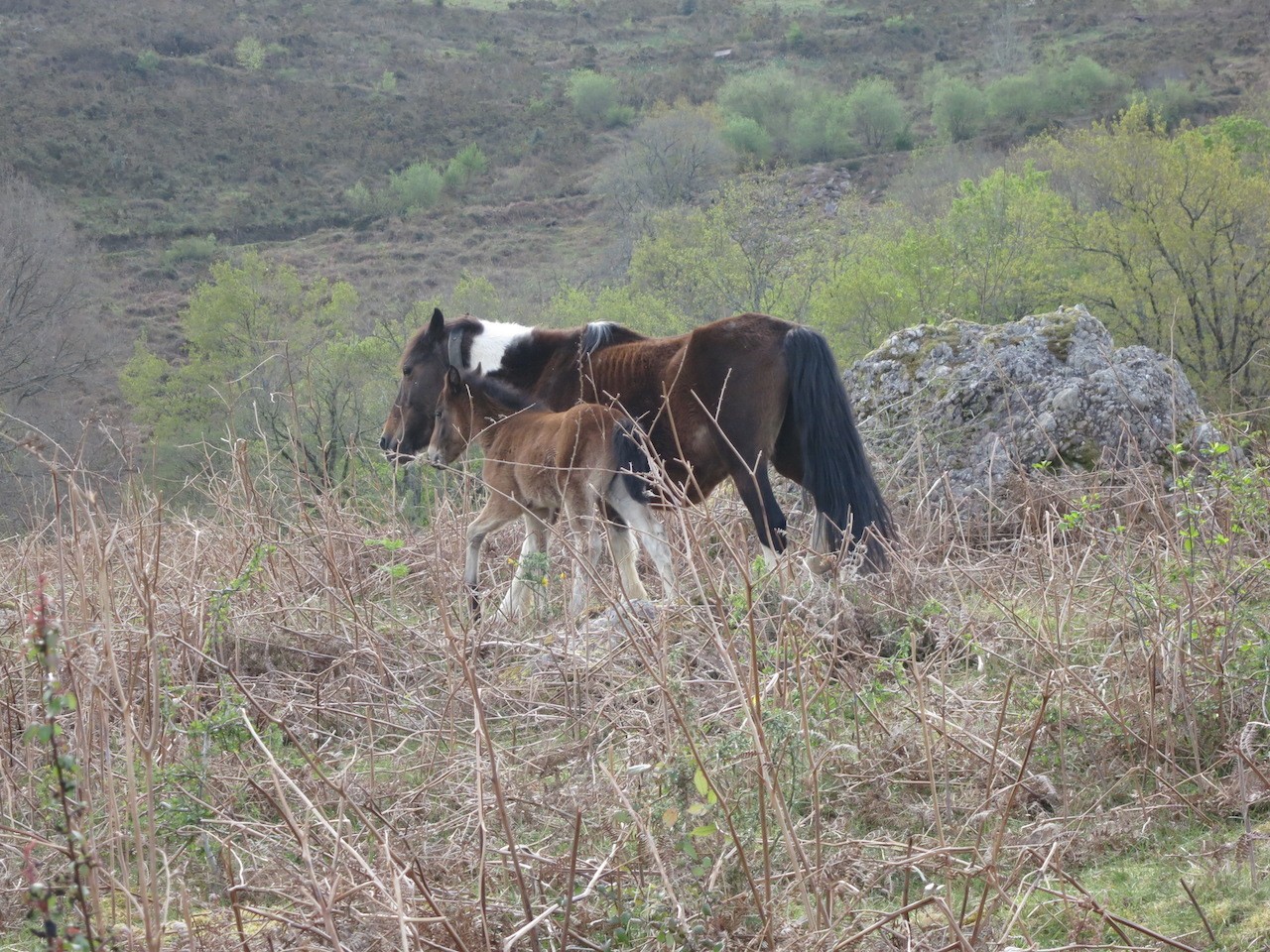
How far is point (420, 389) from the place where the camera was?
9453 mm

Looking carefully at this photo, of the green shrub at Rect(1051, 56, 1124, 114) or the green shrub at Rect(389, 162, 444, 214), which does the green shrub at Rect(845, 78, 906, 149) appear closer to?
the green shrub at Rect(1051, 56, 1124, 114)

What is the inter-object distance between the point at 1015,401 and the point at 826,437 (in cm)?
250

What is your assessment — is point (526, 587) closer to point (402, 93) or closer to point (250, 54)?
point (402, 93)

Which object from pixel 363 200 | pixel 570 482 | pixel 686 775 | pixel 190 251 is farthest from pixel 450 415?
pixel 363 200

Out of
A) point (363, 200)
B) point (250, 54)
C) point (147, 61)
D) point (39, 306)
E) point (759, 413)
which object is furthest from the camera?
point (250, 54)

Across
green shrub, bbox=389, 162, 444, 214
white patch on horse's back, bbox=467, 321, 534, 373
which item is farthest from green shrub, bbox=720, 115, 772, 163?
white patch on horse's back, bbox=467, 321, 534, 373

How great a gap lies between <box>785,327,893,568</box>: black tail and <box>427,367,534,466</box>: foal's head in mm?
2159

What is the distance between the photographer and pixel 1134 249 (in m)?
24.7

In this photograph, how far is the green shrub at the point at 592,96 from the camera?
80312 millimetres

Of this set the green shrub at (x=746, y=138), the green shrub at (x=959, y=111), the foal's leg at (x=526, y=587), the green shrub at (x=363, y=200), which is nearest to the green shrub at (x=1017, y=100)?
the green shrub at (x=959, y=111)

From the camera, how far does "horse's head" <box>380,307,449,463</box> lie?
30.8 ft

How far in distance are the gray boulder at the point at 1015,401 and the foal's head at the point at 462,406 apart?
9.83 ft

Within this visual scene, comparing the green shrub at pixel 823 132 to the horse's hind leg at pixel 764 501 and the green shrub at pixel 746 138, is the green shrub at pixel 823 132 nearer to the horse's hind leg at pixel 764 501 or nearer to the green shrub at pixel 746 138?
the green shrub at pixel 746 138

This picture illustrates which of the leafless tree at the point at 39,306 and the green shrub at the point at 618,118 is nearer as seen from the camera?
the leafless tree at the point at 39,306
